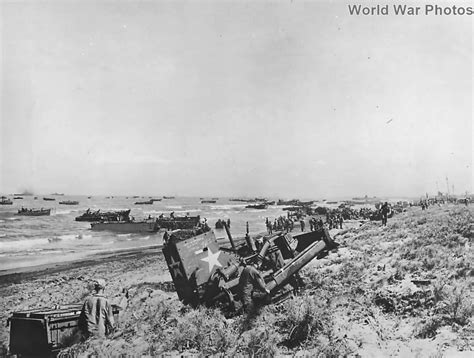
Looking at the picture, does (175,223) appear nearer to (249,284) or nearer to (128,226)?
(128,226)

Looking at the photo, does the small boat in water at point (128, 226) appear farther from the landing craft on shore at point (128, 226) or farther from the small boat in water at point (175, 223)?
the small boat in water at point (175, 223)

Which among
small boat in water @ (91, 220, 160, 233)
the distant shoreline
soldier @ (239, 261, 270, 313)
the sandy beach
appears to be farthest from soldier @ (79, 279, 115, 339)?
small boat in water @ (91, 220, 160, 233)

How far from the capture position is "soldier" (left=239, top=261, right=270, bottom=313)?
6.44m

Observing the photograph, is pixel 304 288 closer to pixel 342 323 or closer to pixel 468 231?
pixel 342 323

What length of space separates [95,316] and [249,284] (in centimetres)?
286

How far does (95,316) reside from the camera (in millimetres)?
6145

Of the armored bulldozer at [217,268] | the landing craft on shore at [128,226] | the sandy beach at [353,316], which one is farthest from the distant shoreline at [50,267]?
the landing craft on shore at [128,226]

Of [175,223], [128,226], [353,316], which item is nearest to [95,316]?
[353,316]

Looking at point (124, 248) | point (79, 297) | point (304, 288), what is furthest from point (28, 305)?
point (124, 248)

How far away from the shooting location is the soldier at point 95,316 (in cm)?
607

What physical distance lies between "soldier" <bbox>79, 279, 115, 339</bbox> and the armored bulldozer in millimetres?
1648

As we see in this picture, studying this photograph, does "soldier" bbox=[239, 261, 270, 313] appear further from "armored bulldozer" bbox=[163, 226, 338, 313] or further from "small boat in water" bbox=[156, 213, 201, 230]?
"small boat in water" bbox=[156, 213, 201, 230]

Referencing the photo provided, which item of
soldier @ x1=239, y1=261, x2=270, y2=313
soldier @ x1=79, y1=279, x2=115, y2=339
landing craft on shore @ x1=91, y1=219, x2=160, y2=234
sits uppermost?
soldier @ x1=239, y1=261, x2=270, y2=313

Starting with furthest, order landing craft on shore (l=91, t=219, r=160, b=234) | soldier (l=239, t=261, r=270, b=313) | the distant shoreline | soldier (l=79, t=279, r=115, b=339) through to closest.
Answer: landing craft on shore (l=91, t=219, r=160, b=234) → the distant shoreline → soldier (l=239, t=261, r=270, b=313) → soldier (l=79, t=279, r=115, b=339)
